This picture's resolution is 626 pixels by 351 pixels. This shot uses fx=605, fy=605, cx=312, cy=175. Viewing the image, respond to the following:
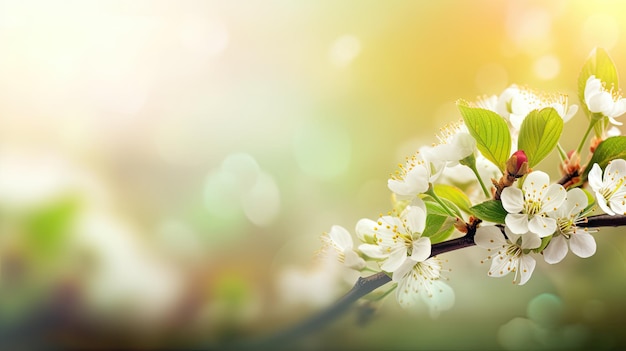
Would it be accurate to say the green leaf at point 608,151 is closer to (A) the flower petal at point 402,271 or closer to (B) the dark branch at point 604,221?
(B) the dark branch at point 604,221

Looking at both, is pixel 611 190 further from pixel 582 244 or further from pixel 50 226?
pixel 50 226

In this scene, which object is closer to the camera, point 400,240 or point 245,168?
point 400,240

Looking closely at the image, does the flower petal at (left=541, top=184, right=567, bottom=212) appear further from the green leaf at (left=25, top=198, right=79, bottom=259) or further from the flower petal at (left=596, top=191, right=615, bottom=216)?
the green leaf at (left=25, top=198, right=79, bottom=259)

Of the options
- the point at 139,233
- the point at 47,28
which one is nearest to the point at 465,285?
the point at 139,233

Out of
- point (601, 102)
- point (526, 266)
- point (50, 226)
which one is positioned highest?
point (50, 226)

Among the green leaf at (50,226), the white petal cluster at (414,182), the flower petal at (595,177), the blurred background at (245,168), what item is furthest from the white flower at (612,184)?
the green leaf at (50,226)

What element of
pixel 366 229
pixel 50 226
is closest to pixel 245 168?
pixel 50 226

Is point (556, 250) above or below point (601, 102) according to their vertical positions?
below

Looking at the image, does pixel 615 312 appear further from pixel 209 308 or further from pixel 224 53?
pixel 224 53
